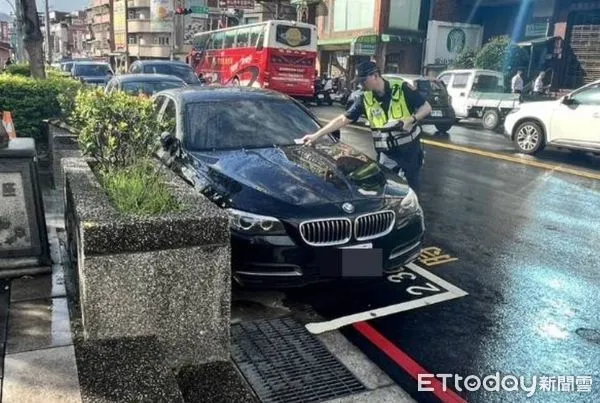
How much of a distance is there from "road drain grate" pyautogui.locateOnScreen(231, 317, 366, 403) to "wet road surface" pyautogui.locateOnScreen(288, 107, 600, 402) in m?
0.26

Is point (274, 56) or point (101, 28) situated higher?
point (101, 28)

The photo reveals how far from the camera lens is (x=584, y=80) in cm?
2267

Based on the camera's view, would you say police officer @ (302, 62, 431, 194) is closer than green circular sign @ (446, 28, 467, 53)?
Yes

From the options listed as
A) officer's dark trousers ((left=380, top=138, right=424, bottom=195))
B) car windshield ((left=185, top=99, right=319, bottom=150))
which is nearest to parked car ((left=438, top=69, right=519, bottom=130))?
officer's dark trousers ((left=380, top=138, right=424, bottom=195))

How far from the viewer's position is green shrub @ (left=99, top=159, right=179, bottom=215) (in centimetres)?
314

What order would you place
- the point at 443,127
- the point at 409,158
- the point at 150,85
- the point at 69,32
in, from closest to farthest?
the point at 409,158
the point at 150,85
the point at 443,127
the point at 69,32

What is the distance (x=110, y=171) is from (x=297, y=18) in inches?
1490

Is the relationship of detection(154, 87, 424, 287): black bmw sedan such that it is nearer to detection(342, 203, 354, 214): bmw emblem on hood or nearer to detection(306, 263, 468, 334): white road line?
detection(342, 203, 354, 214): bmw emblem on hood

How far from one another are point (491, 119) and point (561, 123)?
215 inches

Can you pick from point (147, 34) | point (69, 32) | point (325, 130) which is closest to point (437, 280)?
point (325, 130)

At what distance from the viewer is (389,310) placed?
4137 mm

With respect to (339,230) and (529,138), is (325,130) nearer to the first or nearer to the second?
(339,230)

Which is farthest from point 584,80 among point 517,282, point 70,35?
point 70,35

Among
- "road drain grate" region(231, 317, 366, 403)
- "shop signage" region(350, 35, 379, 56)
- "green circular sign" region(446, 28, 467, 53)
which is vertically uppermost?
"green circular sign" region(446, 28, 467, 53)
